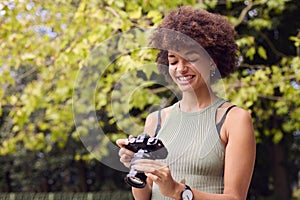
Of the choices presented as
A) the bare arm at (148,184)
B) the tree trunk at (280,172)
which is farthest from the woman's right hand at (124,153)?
the tree trunk at (280,172)

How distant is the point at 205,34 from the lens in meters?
1.92

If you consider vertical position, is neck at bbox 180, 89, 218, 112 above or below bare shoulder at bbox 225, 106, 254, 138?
below

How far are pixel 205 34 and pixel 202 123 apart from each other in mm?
258

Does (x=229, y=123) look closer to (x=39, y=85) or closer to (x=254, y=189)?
(x=39, y=85)

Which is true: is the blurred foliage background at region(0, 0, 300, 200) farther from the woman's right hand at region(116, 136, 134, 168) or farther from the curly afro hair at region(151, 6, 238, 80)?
the woman's right hand at region(116, 136, 134, 168)

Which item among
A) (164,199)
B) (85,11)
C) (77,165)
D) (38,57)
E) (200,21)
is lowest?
(77,165)

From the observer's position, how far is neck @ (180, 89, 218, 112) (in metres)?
1.95

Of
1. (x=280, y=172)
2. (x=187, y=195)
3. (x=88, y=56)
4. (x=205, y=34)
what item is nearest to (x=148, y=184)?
(x=187, y=195)

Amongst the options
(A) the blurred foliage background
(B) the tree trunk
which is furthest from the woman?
(B) the tree trunk

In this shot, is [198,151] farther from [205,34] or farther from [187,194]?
[205,34]

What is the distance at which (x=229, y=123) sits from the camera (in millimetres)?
1853

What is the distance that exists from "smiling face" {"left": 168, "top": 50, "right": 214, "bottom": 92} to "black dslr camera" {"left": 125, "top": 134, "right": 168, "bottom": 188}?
0.83 ft

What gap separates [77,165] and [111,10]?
8.11m

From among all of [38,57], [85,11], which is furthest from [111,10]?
[38,57]
